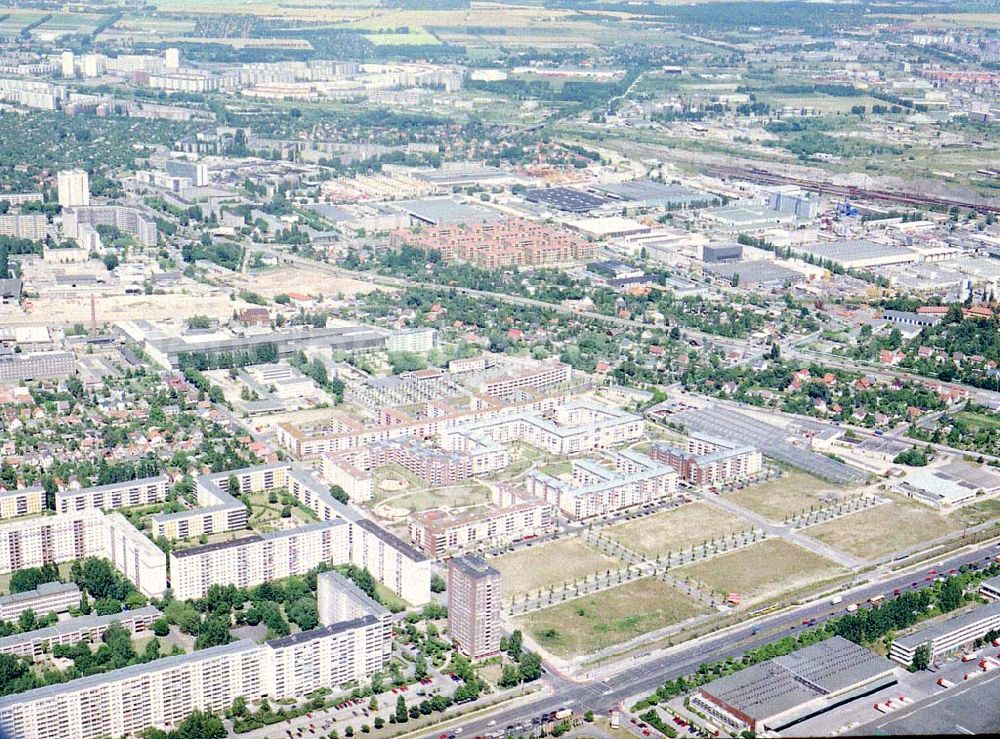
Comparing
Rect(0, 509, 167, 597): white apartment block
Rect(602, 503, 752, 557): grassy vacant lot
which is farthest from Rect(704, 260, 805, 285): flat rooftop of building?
Rect(0, 509, 167, 597): white apartment block

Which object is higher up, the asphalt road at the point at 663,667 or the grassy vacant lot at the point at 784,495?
the grassy vacant lot at the point at 784,495

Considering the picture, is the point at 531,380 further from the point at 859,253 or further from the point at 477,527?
the point at 859,253

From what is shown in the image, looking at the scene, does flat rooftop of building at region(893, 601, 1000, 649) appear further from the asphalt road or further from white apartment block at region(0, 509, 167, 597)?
white apartment block at region(0, 509, 167, 597)

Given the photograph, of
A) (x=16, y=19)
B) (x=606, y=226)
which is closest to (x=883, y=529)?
(x=606, y=226)

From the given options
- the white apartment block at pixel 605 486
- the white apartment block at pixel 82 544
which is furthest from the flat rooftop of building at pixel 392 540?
the white apartment block at pixel 605 486

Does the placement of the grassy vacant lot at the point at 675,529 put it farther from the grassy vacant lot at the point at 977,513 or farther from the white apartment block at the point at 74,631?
the white apartment block at the point at 74,631

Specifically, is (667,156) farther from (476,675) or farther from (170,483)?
(476,675)
